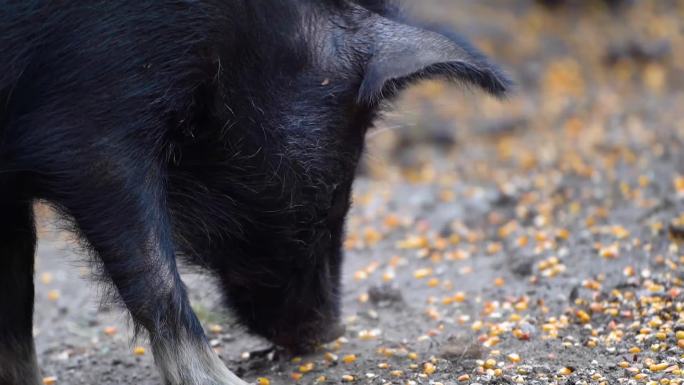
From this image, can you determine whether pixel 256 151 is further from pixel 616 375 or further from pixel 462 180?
pixel 462 180

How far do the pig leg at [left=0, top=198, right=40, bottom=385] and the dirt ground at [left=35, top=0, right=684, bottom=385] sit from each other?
0.78ft

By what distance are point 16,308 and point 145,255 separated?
970mm

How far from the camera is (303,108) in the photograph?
3760mm

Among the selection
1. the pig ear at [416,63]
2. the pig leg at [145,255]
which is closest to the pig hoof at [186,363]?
the pig leg at [145,255]

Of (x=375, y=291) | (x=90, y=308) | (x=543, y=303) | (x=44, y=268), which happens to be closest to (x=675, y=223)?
(x=543, y=303)

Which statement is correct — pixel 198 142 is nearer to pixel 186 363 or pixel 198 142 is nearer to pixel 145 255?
pixel 145 255

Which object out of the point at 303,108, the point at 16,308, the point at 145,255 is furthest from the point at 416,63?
the point at 16,308

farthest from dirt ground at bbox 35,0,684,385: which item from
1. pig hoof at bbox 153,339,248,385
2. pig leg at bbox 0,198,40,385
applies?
pig hoof at bbox 153,339,248,385

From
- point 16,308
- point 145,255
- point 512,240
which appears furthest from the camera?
point 512,240

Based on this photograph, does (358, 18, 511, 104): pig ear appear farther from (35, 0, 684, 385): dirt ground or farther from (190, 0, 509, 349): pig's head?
(35, 0, 684, 385): dirt ground

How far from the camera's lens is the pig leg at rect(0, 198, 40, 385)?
409 centimetres

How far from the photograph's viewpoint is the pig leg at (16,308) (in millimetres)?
4094

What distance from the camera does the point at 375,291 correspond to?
5188mm

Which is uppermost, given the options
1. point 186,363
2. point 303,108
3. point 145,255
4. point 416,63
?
point 416,63
